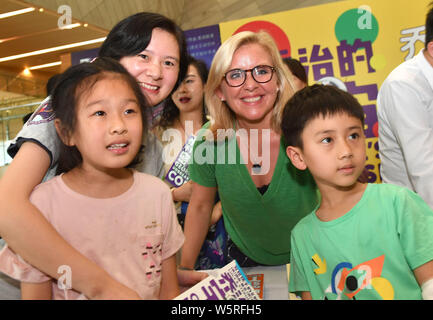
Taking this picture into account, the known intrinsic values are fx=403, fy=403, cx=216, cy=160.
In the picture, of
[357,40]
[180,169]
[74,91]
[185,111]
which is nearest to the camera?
[74,91]

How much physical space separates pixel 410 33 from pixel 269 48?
6.47ft

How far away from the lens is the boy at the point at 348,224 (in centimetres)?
79

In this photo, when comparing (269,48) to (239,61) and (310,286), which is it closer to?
(239,61)

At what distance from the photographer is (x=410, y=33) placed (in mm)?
2797

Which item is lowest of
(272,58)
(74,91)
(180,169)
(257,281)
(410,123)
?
(257,281)

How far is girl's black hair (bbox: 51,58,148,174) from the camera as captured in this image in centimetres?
74

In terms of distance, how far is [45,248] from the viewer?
641mm

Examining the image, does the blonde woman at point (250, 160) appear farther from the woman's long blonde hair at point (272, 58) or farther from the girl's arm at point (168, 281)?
the girl's arm at point (168, 281)

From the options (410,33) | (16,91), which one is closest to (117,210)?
(410,33)

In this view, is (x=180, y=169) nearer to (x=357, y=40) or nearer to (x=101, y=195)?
(x=101, y=195)

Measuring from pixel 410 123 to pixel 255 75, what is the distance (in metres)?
0.50

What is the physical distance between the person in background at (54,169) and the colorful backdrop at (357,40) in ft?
6.97

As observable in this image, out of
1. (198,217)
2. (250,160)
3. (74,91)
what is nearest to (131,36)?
(74,91)

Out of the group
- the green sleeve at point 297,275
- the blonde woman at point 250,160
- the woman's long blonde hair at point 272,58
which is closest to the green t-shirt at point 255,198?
the blonde woman at point 250,160
